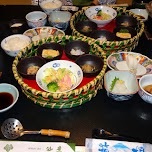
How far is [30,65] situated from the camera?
148 cm

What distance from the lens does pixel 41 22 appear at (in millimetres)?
1910

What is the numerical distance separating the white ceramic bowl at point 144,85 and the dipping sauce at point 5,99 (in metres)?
0.70

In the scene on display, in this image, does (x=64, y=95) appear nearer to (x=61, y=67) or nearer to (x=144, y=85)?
(x=61, y=67)

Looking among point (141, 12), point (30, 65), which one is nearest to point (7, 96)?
point (30, 65)

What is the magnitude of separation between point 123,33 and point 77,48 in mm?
373

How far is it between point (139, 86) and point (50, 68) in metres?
0.52

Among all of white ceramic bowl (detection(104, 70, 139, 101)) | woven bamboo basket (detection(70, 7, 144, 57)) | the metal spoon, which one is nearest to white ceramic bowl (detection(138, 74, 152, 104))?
white ceramic bowl (detection(104, 70, 139, 101))

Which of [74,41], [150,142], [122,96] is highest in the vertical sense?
[74,41]

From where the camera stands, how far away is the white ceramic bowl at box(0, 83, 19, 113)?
4.22 feet

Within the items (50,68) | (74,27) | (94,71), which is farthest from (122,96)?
(74,27)

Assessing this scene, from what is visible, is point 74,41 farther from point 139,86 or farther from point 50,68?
point 139,86

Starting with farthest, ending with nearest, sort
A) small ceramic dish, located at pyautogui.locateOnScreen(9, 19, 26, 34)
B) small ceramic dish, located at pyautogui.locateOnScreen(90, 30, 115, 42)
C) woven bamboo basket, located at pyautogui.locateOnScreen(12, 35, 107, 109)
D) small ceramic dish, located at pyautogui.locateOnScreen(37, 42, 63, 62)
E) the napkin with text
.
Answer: small ceramic dish, located at pyautogui.locateOnScreen(9, 19, 26, 34) → small ceramic dish, located at pyautogui.locateOnScreen(90, 30, 115, 42) → small ceramic dish, located at pyautogui.locateOnScreen(37, 42, 63, 62) → woven bamboo basket, located at pyautogui.locateOnScreen(12, 35, 107, 109) → the napkin with text

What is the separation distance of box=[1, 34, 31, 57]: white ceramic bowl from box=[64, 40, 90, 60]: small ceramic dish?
12.0 inches

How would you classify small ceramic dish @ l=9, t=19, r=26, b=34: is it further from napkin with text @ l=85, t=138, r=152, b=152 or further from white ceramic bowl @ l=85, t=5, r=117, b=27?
napkin with text @ l=85, t=138, r=152, b=152
